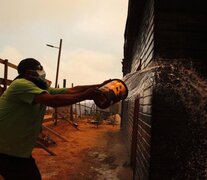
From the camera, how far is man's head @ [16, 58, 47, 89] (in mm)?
3400

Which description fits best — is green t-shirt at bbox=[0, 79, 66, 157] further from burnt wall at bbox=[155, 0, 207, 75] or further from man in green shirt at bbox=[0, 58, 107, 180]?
burnt wall at bbox=[155, 0, 207, 75]

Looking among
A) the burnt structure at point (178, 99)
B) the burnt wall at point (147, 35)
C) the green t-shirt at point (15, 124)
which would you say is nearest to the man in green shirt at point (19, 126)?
the green t-shirt at point (15, 124)

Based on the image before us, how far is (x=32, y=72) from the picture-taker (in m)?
3.44

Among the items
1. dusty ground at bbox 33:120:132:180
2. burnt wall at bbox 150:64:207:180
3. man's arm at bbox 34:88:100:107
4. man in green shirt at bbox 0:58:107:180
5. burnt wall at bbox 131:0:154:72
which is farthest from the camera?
dusty ground at bbox 33:120:132:180

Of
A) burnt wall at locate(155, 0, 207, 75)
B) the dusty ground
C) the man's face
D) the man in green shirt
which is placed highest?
burnt wall at locate(155, 0, 207, 75)

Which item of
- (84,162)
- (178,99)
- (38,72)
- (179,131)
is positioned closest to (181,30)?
(178,99)

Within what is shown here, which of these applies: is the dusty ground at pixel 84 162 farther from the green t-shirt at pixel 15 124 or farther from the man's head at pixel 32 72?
the man's head at pixel 32 72

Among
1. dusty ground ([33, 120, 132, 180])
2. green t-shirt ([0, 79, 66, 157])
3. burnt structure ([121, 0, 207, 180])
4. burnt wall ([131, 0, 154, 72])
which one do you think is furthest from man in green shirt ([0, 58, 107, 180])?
dusty ground ([33, 120, 132, 180])

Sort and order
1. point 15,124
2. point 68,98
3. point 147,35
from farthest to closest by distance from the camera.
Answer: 1. point 147,35
2. point 15,124
3. point 68,98

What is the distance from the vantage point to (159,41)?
13.6 ft

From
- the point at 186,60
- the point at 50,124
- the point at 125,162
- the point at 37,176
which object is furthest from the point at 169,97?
the point at 50,124

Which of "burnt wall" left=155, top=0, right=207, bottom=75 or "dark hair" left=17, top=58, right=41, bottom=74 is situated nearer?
"dark hair" left=17, top=58, right=41, bottom=74

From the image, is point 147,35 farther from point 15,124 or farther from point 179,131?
point 15,124

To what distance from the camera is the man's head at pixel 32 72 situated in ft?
11.2
